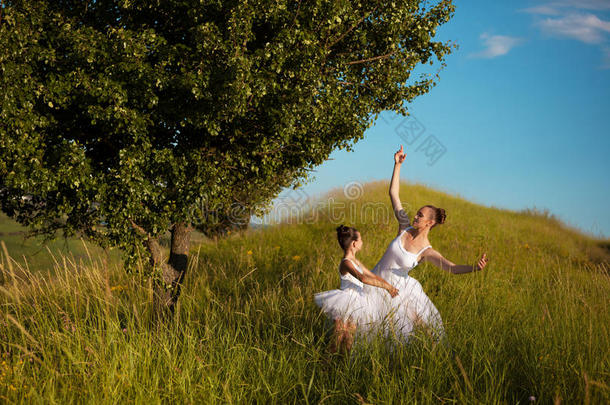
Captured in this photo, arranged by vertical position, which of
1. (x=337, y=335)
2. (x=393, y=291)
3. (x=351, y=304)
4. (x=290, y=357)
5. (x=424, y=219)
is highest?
(x=424, y=219)

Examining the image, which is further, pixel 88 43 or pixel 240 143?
pixel 240 143

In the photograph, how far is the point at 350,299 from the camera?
21.0 feet

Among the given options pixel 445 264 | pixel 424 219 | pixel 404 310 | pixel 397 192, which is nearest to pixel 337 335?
pixel 404 310

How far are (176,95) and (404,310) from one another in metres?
5.52

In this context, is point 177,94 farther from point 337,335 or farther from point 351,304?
point 337,335

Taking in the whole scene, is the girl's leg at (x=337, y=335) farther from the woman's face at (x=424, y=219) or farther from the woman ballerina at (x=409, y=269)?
the woman's face at (x=424, y=219)

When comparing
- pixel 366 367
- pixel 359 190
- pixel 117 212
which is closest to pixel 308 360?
pixel 366 367

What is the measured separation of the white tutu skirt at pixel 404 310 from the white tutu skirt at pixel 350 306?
Answer: 13 centimetres

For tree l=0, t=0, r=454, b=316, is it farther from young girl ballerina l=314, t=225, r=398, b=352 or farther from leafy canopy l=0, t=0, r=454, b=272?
young girl ballerina l=314, t=225, r=398, b=352

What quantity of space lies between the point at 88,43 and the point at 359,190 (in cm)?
1503

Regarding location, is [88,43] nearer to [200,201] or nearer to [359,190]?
[200,201]

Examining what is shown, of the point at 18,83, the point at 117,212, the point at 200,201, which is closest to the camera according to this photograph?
the point at 18,83

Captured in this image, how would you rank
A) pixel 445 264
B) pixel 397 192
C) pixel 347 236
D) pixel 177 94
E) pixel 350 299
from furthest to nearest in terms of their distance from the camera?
pixel 177 94 < pixel 397 192 < pixel 445 264 < pixel 347 236 < pixel 350 299

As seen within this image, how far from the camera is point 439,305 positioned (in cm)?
863
